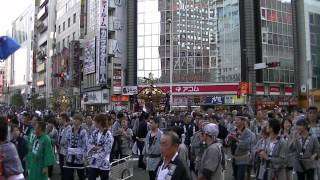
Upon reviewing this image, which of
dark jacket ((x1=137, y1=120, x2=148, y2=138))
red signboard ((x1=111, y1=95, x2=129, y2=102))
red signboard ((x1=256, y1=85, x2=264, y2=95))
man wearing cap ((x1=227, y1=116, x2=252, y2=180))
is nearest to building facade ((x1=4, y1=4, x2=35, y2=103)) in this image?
red signboard ((x1=111, y1=95, x2=129, y2=102))

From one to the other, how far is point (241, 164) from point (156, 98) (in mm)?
26575

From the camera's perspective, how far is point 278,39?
59062 mm

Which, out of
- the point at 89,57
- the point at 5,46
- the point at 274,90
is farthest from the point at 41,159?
the point at 89,57

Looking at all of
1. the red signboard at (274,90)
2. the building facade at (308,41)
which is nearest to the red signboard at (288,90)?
the red signboard at (274,90)

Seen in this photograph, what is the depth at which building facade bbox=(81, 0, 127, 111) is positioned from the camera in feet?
191

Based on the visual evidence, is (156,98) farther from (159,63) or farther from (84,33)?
(84,33)

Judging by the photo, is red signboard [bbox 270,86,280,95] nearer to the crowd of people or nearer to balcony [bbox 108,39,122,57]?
balcony [bbox 108,39,122,57]

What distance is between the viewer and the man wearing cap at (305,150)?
32.1ft

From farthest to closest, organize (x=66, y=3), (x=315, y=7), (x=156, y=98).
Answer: (x=66, y=3) → (x=315, y=7) → (x=156, y=98)

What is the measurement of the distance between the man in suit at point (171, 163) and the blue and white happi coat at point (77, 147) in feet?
17.6

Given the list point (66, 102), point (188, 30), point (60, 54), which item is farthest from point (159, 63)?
point (60, 54)

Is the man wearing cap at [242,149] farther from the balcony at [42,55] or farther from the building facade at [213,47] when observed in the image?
the balcony at [42,55]

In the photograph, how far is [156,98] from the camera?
122 feet

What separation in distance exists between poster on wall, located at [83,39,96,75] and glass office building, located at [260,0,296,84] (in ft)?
68.1
